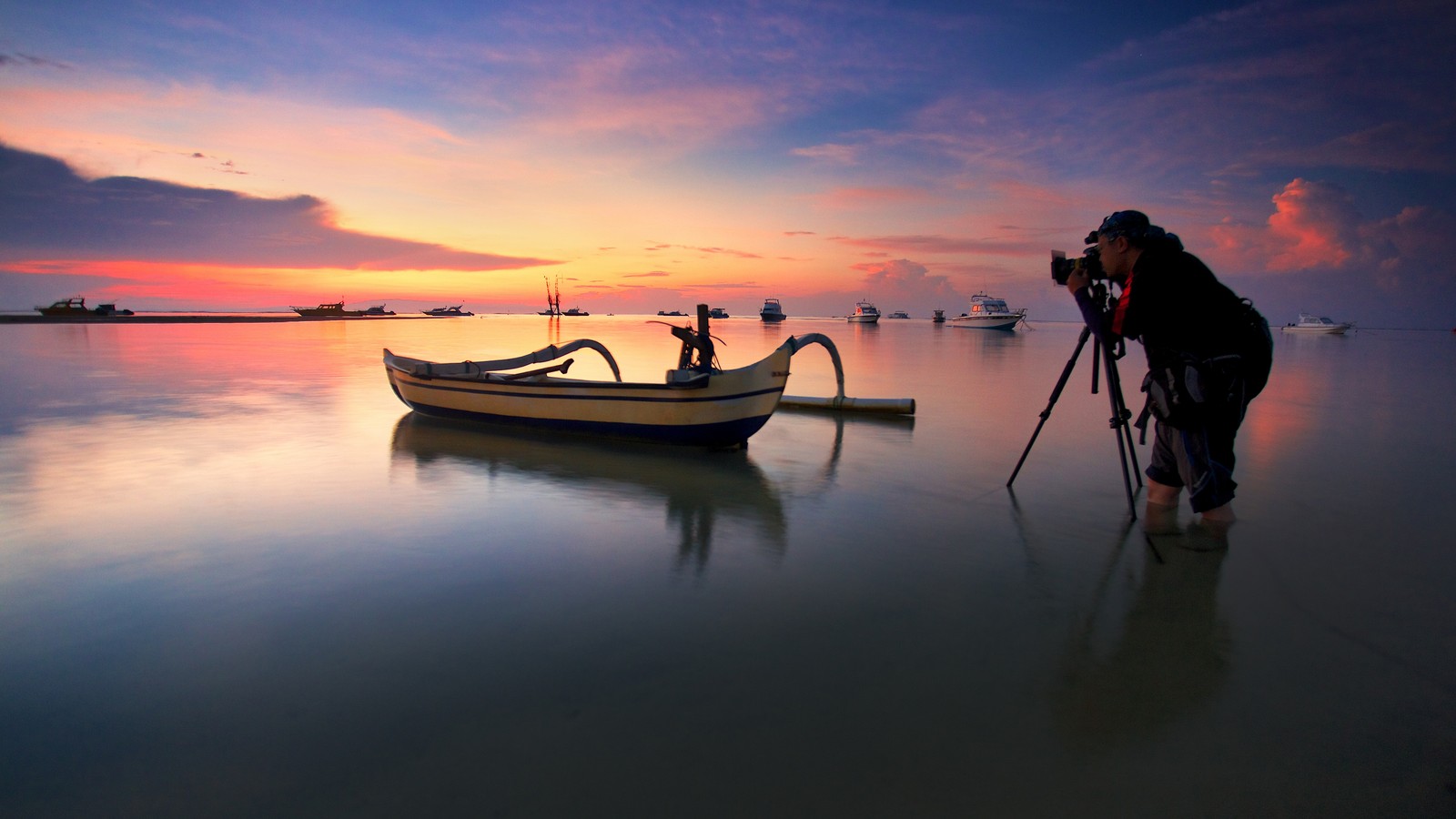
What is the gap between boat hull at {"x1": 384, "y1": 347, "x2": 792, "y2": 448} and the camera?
834 centimetres

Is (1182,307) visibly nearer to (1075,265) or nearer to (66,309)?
(1075,265)

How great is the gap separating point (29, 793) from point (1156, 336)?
6.48m

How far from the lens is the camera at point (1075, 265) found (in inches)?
202

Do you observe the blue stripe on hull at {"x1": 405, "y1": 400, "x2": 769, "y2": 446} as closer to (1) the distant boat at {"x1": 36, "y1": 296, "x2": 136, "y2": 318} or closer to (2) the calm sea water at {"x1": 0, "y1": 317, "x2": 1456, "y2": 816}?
(2) the calm sea water at {"x1": 0, "y1": 317, "x2": 1456, "y2": 816}

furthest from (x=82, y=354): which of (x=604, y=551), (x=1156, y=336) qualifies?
(x=1156, y=336)

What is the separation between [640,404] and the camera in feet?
28.6

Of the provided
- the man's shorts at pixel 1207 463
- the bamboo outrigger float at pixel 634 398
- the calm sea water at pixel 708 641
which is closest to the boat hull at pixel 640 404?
the bamboo outrigger float at pixel 634 398

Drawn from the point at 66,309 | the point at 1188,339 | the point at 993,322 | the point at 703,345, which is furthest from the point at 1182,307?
the point at 66,309

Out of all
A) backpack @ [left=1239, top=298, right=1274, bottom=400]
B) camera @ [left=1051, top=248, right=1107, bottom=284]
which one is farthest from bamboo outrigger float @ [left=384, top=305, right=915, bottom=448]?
backpack @ [left=1239, top=298, right=1274, bottom=400]

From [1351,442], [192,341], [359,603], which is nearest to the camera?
[359,603]

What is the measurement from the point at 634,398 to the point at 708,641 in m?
5.38

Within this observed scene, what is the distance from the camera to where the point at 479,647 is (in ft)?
11.7

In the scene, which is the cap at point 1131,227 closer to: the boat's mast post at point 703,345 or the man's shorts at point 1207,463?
the man's shorts at point 1207,463

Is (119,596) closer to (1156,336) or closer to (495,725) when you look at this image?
(495,725)
